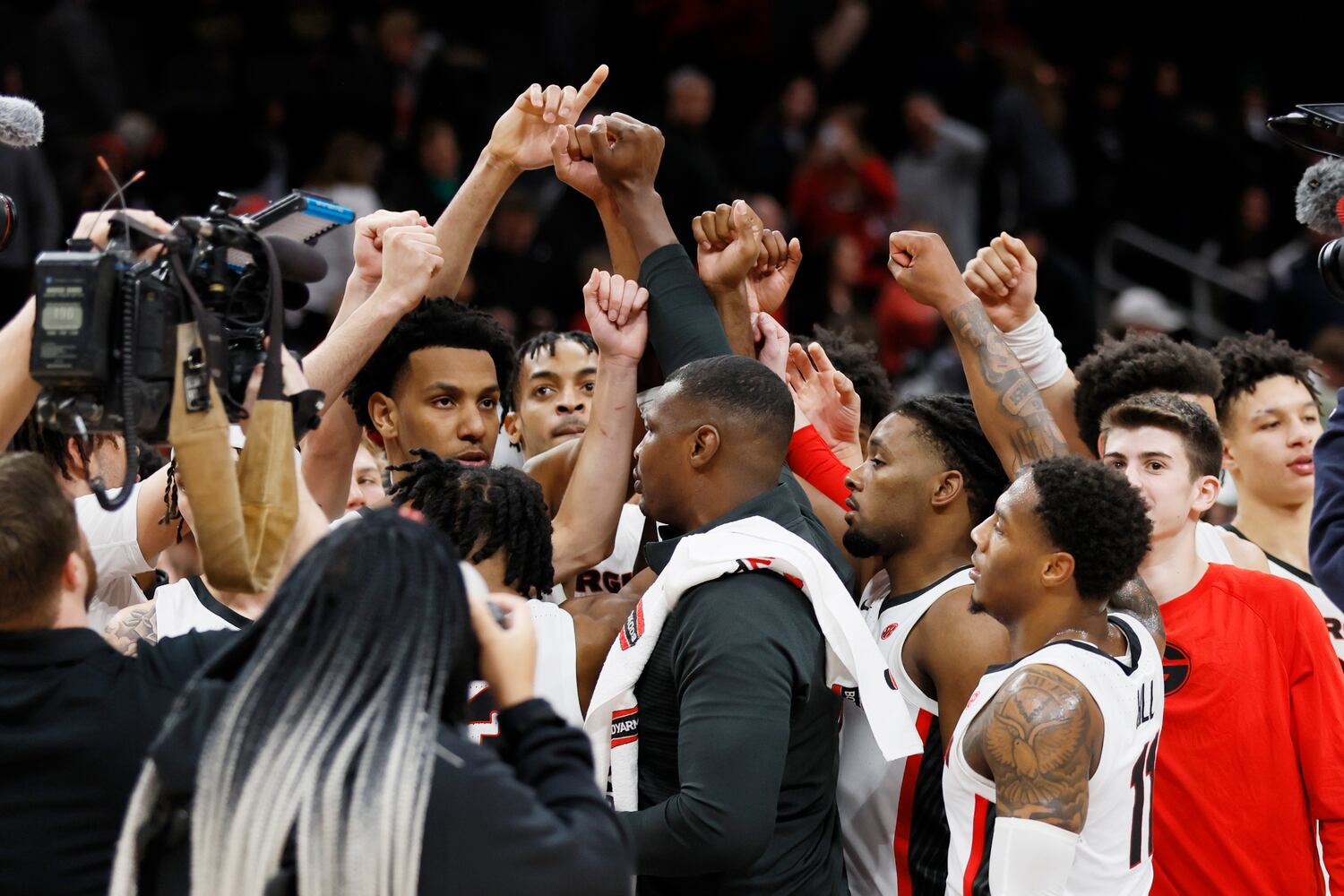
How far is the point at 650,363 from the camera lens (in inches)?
223

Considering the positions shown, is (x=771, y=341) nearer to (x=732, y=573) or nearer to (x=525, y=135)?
(x=525, y=135)

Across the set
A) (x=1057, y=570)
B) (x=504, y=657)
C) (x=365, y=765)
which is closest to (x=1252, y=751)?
(x=1057, y=570)

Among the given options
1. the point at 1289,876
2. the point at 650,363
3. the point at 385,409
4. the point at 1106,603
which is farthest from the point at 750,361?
the point at 650,363

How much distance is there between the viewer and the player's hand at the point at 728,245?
3971mm

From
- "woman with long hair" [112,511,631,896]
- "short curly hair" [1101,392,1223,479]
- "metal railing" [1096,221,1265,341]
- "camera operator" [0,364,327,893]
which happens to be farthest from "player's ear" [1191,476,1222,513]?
"metal railing" [1096,221,1265,341]

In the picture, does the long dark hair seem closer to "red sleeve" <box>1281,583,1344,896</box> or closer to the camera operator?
the camera operator

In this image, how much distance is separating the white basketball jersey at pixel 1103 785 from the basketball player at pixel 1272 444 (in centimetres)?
155

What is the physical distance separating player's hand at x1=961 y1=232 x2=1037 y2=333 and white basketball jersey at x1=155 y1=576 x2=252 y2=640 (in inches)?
76.4

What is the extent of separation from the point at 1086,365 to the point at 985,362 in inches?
22.1

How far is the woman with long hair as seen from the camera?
202 centimetres

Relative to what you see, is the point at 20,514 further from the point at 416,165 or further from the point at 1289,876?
the point at 416,165

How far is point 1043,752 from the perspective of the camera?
2.82 metres

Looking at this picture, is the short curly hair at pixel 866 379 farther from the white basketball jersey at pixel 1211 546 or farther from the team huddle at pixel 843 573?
the white basketball jersey at pixel 1211 546

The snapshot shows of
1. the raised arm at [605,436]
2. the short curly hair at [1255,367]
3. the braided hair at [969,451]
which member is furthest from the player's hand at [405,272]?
the short curly hair at [1255,367]
